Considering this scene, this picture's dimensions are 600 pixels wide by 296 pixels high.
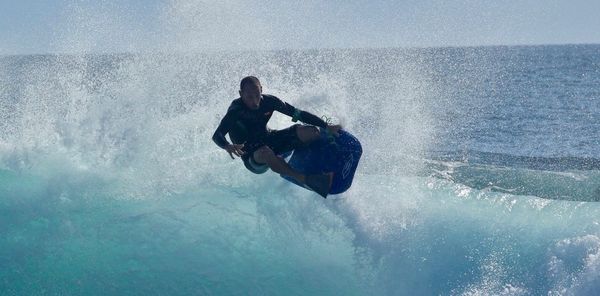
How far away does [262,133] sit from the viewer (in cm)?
684

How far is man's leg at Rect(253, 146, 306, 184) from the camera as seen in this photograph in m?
6.37

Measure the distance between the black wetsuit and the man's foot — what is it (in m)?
0.55

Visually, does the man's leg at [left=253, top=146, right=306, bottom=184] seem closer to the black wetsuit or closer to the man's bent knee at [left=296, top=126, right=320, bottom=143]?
the black wetsuit

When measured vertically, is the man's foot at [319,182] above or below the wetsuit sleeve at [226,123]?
below

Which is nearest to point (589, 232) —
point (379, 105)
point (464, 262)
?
point (464, 262)

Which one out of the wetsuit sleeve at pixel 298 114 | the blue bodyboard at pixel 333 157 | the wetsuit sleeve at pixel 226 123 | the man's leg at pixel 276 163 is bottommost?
the man's leg at pixel 276 163

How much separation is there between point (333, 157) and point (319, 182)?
0.45m

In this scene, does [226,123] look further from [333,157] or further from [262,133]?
[333,157]

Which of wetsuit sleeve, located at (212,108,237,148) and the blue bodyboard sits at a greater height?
the blue bodyboard

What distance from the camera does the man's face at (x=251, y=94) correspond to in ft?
21.1

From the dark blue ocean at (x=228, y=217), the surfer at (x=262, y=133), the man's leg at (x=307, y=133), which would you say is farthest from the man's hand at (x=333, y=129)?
the dark blue ocean at (x=228, y=217)

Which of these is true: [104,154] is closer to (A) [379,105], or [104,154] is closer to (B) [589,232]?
(B) [589,232]

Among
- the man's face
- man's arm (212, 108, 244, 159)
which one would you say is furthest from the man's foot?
the man's face

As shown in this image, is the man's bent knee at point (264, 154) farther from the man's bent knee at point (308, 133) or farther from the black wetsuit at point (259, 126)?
the man's bent knee at point (308, 133)
